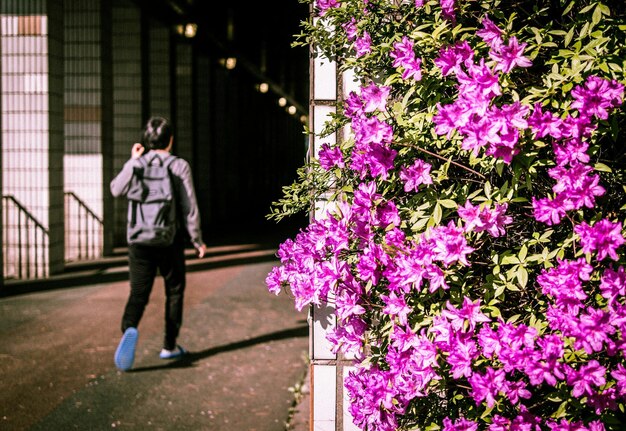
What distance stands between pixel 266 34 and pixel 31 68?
19659 mm

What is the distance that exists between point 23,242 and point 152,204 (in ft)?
17.8

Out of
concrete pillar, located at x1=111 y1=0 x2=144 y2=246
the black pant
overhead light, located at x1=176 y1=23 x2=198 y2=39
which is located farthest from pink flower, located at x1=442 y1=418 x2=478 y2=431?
overhead light, located at x1=176 y1=23 x2=198 y2=39

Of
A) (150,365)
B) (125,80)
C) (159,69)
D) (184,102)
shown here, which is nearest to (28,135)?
(125,80)

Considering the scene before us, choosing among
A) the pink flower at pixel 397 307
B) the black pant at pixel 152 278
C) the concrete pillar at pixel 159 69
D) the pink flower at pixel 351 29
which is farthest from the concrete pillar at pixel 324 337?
the concrete pillar at pixel 159 69

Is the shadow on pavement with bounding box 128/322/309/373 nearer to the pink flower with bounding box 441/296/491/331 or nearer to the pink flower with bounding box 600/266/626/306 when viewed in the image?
the pink flower with bounding box 441/296/491/331

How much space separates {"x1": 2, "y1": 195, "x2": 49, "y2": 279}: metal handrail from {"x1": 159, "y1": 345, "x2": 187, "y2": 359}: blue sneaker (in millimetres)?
4894

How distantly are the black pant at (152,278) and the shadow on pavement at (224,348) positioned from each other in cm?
28

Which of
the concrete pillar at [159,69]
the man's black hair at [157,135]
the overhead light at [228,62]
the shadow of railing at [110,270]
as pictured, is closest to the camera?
the man's black hair at [157,135]

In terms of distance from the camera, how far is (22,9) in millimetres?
10281

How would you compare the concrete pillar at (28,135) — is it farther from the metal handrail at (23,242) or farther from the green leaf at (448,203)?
the green leaf at (448,203)

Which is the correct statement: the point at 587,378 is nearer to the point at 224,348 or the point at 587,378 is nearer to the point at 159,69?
the point at 224,348

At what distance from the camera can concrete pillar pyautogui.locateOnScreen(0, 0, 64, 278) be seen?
33.7ft

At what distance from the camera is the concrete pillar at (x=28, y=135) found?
10.3 meters

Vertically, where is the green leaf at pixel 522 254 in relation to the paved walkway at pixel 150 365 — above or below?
above
